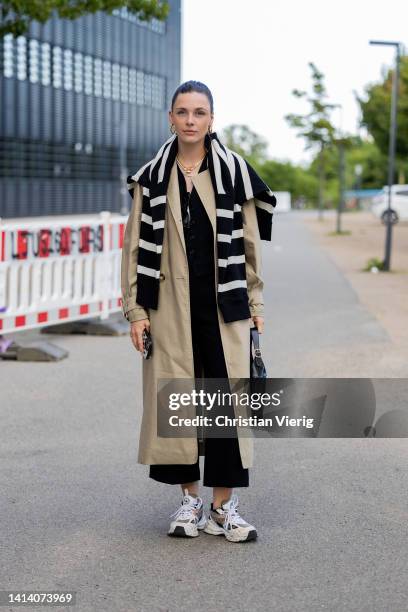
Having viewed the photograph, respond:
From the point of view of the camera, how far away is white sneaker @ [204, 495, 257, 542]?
472 cm

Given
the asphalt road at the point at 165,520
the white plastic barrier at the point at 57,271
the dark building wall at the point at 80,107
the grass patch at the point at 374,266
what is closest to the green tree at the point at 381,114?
the dark building wall at the point at 80,107

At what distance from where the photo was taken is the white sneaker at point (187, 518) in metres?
4.78

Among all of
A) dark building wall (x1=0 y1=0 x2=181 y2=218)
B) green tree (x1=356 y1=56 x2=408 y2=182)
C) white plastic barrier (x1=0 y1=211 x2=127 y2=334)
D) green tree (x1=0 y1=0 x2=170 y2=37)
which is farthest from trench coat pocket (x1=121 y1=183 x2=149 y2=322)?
green tree (x1=356 y1=56 x2=408 y2=182)

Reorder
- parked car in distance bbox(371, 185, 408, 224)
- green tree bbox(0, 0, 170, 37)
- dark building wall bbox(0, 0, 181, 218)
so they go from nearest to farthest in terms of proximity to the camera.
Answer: green tree bbox(0, 0, 170, 37), dark building wall bbox(0, 0, 181, 218), parked car in distance bbox(371, 185, 408, 224)

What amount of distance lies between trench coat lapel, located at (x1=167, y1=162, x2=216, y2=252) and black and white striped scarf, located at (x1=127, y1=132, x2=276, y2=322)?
26 millimetres

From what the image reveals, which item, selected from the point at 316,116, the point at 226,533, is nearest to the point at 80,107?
the point at 316,116

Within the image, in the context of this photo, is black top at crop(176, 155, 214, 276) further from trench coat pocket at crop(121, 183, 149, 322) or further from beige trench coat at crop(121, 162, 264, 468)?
trench coat pocket at crop(121, 183, 149, 322)

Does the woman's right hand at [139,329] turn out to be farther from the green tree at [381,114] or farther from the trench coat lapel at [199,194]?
the green tree at [381,114]

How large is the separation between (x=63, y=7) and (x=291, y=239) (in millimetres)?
22164

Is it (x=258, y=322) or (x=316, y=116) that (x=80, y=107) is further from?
(x=258, y=322)

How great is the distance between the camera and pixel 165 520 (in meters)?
5.09

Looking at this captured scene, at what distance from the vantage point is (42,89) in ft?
159

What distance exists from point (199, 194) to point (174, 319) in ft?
1.71

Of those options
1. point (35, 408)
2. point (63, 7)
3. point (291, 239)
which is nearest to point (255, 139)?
point (291, 239)
